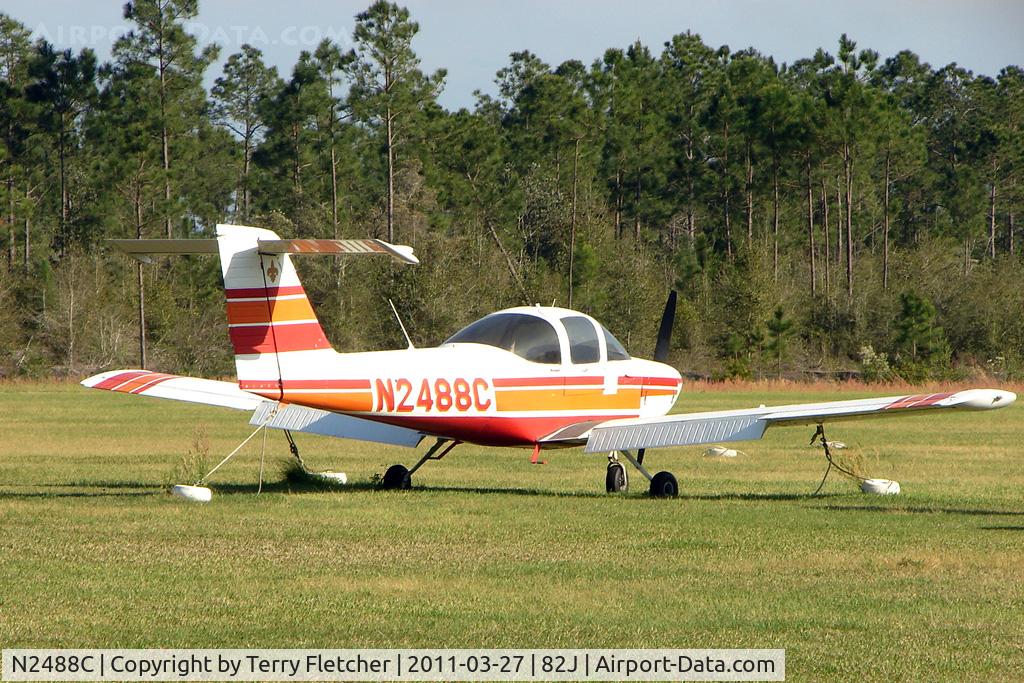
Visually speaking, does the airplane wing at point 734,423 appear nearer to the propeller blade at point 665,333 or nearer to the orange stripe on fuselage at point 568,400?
the orange stripe on fuselage at point 568,400

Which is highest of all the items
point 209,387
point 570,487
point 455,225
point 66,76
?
point 66,76

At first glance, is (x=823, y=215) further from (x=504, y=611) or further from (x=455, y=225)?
(x=504, y=611)

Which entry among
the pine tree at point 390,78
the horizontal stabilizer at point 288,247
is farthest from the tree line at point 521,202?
the horizontal stabilizer at point 288,247

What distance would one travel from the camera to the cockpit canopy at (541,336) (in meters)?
15.1

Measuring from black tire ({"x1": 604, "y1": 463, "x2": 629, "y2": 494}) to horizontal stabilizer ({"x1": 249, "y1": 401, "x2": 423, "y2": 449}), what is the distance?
2.26 metres

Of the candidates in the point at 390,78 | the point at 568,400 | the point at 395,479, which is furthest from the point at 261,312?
the point at 390,78

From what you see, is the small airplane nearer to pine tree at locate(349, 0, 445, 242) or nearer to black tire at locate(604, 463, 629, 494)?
black tire at locate(604, 463, 629, 494)

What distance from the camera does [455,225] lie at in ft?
218

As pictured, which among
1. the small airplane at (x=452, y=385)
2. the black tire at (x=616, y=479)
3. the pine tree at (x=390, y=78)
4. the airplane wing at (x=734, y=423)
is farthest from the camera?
the pine tree at (x=390, y=78)

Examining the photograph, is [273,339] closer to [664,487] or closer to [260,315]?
[260,315]

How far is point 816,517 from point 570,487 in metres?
4.57

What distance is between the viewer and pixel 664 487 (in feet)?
49.2

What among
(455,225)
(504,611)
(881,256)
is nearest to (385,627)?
(504,611)

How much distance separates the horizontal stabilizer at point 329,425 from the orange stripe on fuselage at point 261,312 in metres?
1.54
